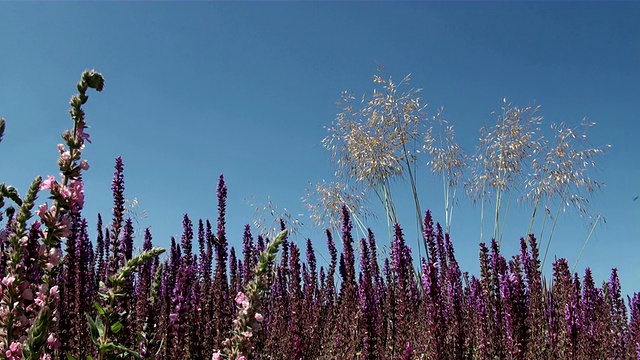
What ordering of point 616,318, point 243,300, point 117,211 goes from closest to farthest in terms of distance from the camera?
point 243,300 < point 117,211 < point 616,318

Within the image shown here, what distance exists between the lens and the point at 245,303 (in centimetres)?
174

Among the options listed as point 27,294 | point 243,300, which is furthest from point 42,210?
point 243,300

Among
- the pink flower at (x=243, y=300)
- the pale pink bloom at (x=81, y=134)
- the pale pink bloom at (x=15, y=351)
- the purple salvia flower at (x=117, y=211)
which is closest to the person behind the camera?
the pale pink bloom at (x=15, y=351)

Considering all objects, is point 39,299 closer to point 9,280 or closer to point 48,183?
point 9,280

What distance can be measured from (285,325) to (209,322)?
1410mm

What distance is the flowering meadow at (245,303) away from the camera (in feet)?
5.05

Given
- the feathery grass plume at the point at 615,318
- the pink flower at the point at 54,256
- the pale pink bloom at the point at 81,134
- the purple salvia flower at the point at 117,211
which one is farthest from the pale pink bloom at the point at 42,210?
the feathery grass plume at the point at 615,318

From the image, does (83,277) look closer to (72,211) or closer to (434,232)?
(72,211)

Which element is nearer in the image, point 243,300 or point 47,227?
point 47,227

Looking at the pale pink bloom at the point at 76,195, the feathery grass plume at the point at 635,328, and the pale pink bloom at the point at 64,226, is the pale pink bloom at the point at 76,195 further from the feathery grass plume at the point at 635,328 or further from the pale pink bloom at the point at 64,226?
the feathery grass plume at the point at 635,328

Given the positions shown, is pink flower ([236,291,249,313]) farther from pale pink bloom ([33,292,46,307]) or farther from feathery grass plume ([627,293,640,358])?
feathery grass plume ([627,293,640,358])

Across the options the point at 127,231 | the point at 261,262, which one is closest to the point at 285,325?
the point at 127,231

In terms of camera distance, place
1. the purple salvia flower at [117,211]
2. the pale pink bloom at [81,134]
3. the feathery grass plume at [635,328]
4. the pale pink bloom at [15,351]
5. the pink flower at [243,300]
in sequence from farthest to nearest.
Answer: the feathery grass plume at [635,328] → the purple salvia flower at [117,211] → the pink flower at [243,300] → the pale pink bloom at [81,134] → the pale pink bloom at [15,351]

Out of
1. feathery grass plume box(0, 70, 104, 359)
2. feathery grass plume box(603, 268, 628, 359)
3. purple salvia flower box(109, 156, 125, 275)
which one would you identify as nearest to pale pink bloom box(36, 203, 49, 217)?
feathery grass plume box(0, 70, 104, 359)
